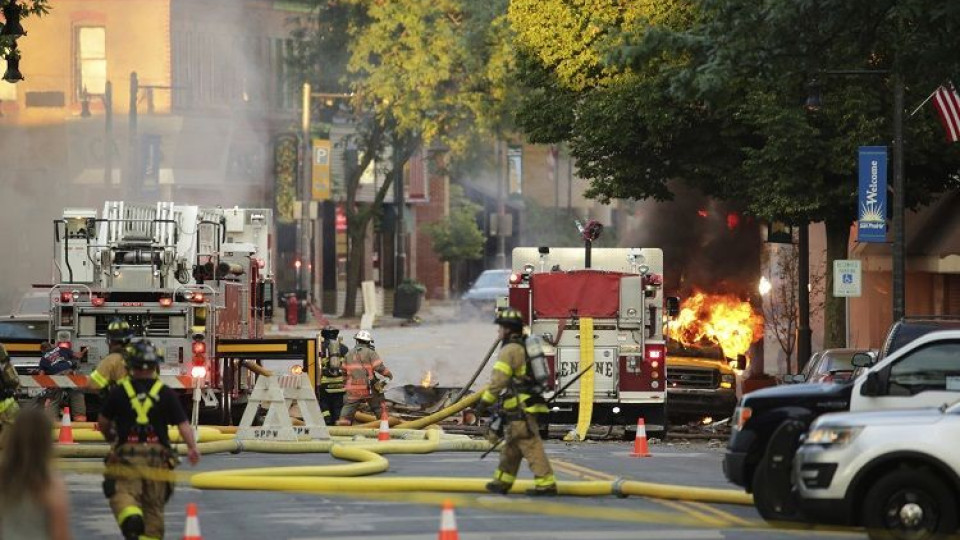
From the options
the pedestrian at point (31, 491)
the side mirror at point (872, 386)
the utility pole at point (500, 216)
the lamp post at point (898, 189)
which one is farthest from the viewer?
the utility pole at point (500, 216)

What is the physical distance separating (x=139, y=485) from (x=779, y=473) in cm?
511

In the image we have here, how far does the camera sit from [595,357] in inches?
1041

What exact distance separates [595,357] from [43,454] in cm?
1777

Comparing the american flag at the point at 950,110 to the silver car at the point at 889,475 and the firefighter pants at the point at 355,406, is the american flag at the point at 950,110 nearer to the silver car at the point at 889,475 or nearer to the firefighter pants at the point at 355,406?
the firefighter pants at the point at 355,406

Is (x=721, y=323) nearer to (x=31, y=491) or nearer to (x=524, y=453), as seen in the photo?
(x=524, y=453)

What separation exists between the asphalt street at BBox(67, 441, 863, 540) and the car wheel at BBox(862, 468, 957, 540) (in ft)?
1.94

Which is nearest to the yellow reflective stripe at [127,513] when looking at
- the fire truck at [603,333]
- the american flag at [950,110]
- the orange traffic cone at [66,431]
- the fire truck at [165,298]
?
the orange traffic cone at [66,431]

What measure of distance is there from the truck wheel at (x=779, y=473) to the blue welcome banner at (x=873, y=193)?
46.8ft

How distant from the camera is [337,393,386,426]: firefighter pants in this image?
2747cm

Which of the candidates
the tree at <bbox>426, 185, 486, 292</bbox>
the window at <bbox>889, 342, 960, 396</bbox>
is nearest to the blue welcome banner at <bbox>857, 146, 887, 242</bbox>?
the window at <bbox>889, 342, 960, 396</bbox>

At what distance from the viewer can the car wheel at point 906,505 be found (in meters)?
14.4

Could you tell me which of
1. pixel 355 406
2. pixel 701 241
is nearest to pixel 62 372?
pixel 355 406

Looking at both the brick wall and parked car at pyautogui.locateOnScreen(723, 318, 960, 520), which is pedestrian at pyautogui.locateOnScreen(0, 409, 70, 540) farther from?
the brick wall

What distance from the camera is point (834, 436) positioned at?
1463 centimetres
